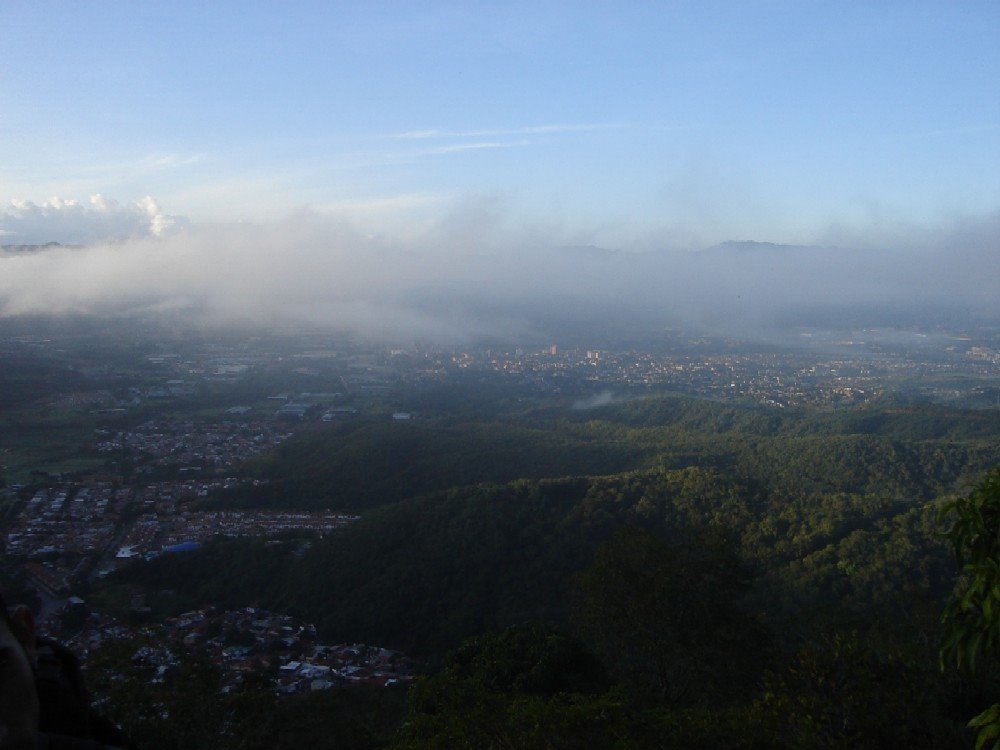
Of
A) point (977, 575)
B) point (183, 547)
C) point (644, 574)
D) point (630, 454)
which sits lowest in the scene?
point (630, 454)

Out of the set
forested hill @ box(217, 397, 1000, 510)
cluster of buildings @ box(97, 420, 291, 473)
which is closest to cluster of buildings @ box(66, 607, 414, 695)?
forested hill @ box(217, 397, 1000, 510)

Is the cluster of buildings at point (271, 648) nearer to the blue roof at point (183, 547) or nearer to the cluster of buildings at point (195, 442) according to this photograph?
the blue roof at point (183, 547)

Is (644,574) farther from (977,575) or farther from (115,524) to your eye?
(115,524)

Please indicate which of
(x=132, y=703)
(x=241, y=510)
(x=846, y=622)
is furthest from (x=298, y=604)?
(x=846, y=622)

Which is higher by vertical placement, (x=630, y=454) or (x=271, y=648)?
(x=630, y=454)

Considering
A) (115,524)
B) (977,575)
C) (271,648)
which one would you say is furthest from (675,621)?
(115,524)

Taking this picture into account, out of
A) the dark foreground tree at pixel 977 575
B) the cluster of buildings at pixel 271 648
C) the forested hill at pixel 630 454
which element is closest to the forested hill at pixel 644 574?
the forested hill at pixel 630 454

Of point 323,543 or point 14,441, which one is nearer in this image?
point 323,543

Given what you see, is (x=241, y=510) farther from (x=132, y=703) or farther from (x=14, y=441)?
(x=132, y=703)

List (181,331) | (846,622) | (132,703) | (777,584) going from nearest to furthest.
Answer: (132,703) < (846,622) < (777,584) < (181,331)
